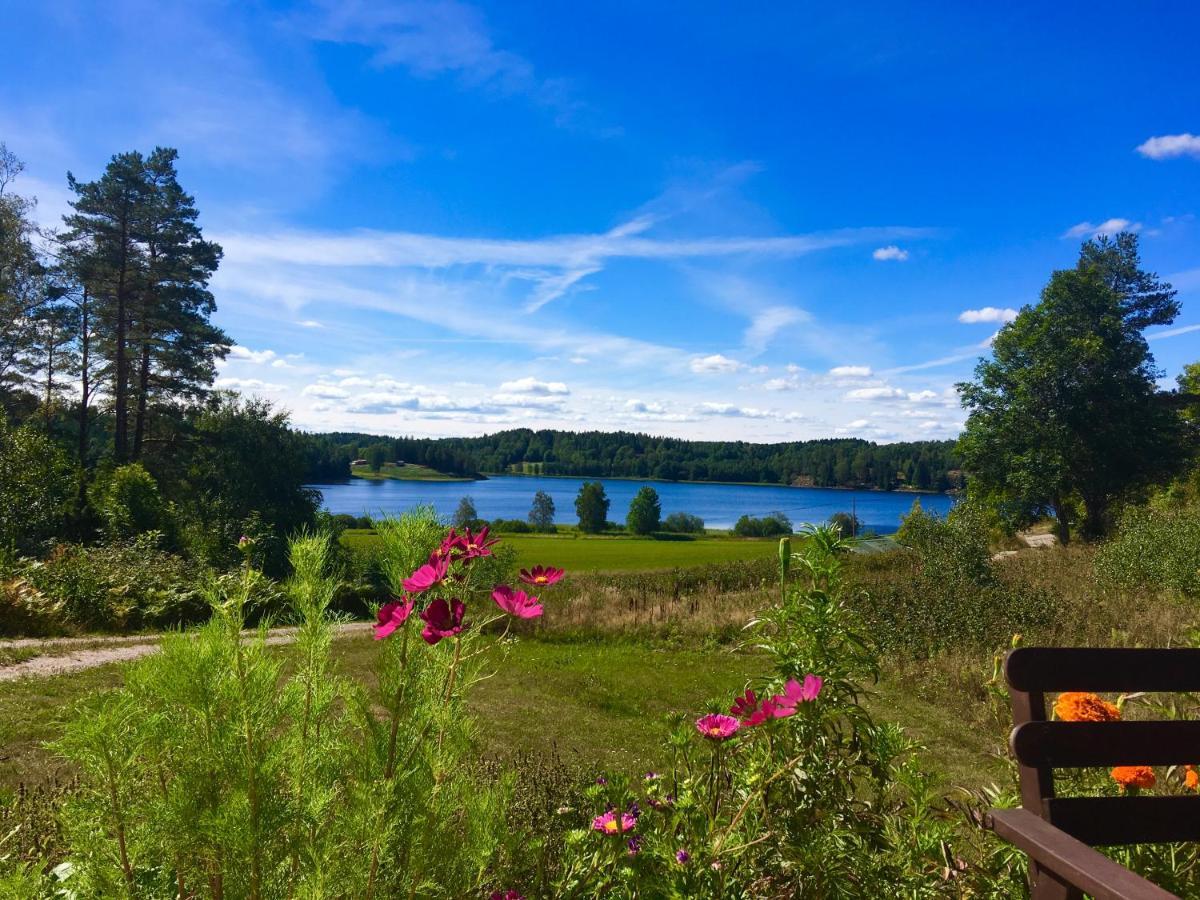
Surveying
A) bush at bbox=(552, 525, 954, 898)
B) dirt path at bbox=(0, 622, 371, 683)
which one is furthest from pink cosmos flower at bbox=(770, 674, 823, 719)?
dirt path at bbox=(0, 622, 371, 683)

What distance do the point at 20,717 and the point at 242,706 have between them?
5.83 m

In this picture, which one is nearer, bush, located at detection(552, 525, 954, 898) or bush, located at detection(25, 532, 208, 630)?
bush, located at detection(552, 525, 954, 898)

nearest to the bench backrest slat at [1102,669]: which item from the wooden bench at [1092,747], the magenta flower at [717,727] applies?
the wooden bench at [1092,747]

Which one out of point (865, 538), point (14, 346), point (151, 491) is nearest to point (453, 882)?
point (865, 538)

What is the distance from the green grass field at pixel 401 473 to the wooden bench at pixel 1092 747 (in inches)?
2346

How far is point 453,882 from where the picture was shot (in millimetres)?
1229

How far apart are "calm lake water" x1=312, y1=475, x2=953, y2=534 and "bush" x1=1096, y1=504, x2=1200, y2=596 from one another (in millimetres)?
41280

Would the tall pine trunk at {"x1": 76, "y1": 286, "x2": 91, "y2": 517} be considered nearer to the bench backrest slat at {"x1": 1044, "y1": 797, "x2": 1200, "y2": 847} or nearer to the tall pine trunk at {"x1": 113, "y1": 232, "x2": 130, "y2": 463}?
the tall pine trunk at {"x1": 113, "y1": 232, "x2": 130, "y2": 463}

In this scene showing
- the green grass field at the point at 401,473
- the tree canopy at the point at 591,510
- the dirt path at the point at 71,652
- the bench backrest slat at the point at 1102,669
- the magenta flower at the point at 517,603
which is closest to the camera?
the magenta flower at the point at 517,603

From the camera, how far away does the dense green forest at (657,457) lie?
70312 mm

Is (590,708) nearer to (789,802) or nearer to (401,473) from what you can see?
(789,802)

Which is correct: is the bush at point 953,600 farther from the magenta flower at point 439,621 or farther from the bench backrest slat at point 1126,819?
the magenta flower at point 439,621

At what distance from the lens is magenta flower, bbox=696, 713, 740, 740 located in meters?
1.53

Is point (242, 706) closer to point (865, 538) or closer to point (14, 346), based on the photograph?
point (865, 538)
